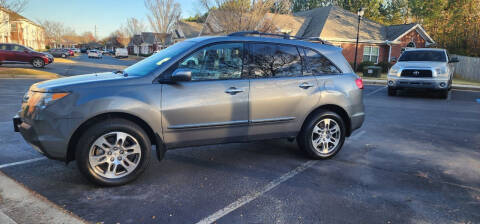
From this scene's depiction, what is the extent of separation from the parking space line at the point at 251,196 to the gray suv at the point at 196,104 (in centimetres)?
51

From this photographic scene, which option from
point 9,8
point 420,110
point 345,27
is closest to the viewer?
point 420,110

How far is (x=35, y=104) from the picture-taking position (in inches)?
146

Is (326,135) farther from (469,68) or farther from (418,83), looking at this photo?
(469,68)

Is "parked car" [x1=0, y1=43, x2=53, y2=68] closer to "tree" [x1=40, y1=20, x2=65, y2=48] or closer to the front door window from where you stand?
the front door window

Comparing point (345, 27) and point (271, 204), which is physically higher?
point (345, 27)

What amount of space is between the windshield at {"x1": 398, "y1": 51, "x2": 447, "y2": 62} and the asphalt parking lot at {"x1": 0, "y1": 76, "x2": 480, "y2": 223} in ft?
25.7

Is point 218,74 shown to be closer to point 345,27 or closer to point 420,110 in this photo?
point 420,110

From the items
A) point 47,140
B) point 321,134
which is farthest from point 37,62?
point 321,134

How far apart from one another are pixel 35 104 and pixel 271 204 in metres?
2.82

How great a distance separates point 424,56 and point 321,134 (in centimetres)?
1056

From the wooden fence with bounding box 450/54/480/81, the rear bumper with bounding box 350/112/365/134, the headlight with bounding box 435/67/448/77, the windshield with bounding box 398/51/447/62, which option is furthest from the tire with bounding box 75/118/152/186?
the wooden fence with bounding box 450/54/480/81

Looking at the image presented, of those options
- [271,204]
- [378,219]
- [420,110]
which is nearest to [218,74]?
[271,204]

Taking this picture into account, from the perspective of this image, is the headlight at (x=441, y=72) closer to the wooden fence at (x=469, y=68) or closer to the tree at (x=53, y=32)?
the wooden fence at (x=469, y=68)

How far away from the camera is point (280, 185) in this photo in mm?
4043
